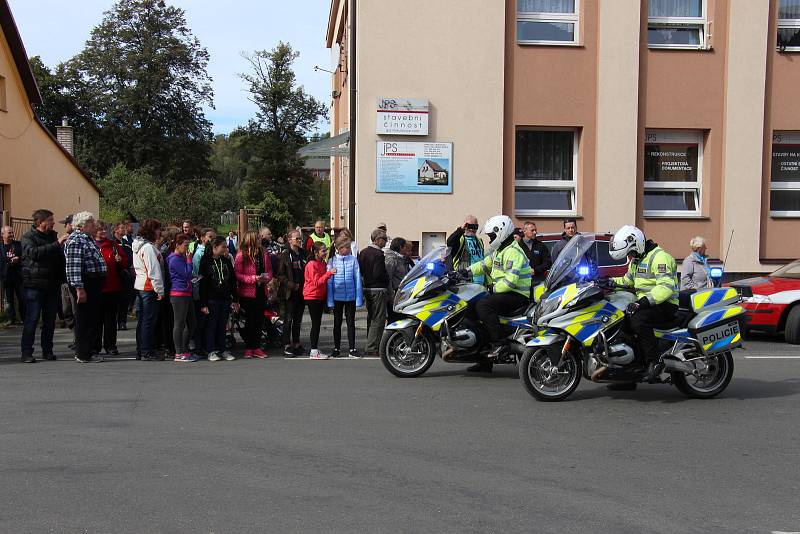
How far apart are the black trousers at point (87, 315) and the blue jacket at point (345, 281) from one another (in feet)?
10.1

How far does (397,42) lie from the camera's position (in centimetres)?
1802

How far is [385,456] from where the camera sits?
6297 mm

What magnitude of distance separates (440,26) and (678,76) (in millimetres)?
5627

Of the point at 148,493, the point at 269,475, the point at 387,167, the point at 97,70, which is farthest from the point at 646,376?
the point at 97,70

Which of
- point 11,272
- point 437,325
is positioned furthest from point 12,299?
point 437,325

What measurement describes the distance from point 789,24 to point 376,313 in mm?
13386

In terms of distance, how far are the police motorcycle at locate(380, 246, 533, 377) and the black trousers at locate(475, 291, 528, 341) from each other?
0.11 metres

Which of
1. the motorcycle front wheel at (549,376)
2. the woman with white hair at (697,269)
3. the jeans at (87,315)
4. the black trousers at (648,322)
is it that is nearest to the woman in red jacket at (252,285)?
the jeans at (87,315)

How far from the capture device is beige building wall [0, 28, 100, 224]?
22.8 metres

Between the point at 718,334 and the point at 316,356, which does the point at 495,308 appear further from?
the point at 316,356

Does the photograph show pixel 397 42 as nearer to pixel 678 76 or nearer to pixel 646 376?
pixel 678 76

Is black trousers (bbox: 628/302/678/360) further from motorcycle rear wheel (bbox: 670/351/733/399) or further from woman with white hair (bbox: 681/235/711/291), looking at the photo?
woman with white hair (bbox: 681/235/711/291)

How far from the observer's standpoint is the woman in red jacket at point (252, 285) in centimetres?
1159

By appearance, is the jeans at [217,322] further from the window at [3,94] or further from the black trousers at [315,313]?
the window at [3,94]
